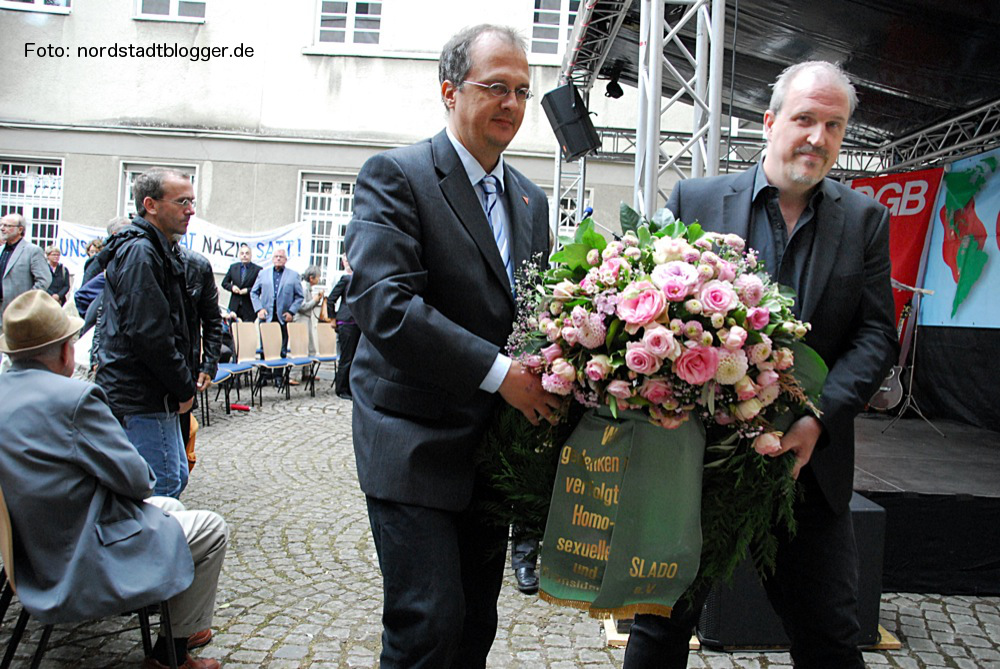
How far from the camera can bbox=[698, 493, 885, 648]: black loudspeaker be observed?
3.56 metres

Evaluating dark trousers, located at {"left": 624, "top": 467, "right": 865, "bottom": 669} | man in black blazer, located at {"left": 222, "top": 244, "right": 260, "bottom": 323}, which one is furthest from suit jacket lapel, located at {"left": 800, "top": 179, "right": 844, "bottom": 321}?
man in black blazer, located at {"left": 222, "top": 244, "right": 260, "bottom": 323}

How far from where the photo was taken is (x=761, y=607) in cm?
358

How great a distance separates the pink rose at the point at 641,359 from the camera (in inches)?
63.8

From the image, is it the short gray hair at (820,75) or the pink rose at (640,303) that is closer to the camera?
the pink rose at (640,303)

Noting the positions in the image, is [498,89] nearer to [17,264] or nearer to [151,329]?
[151,329]

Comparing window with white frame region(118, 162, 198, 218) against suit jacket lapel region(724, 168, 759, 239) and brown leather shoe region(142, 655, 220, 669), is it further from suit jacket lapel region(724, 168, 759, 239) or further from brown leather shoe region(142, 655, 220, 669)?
suit jacket lapel region(724, 168, 759, 239)

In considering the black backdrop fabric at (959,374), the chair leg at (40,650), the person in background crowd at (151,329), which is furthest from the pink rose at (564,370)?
→ the black backdrop fabric at (959,374)

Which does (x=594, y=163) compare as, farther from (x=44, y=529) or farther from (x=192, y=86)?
(x=44, y=529)

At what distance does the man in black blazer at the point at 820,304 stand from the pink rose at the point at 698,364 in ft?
1.96

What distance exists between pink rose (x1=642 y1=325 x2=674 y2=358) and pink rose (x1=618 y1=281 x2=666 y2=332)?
0.10ft

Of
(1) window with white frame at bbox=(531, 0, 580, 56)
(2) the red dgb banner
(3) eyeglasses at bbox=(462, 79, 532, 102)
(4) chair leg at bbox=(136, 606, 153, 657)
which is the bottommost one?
(4) chair leg at bbox=(136, 606, 153, 657)

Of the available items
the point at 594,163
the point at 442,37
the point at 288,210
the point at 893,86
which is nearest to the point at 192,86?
the point at 288,210

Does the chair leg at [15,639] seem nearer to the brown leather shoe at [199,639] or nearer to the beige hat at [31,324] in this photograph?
the brown leather shoe at [199,639]

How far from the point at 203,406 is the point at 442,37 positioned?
999 cm
